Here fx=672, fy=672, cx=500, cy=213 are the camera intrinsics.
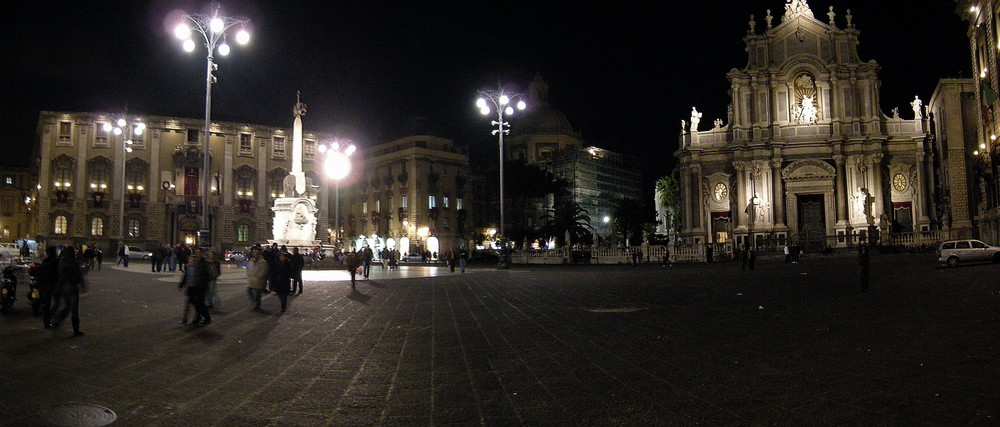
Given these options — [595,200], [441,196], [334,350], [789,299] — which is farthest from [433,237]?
[334,350]

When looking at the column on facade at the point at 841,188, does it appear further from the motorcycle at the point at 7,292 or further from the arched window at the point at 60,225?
the arched window at the point at 60,225

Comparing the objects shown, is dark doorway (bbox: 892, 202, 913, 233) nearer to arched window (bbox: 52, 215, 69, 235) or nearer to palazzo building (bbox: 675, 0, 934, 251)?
palazzo building (bbox: 675, 0, 934, 251)

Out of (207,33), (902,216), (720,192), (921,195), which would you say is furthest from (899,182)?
(207,33)

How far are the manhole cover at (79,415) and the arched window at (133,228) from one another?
2707 inches

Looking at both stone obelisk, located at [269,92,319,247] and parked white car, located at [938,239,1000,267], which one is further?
stone obelisk, located at [269,92,319,247]

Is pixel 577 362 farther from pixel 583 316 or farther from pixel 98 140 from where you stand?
pixel 98 140

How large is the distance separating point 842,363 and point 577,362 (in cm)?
296

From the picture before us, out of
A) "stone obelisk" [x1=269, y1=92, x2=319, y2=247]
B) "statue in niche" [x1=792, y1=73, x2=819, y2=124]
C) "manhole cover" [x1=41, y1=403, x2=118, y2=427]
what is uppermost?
"statue in niche" [x1=792, y1=73, x2=819, y2=124]

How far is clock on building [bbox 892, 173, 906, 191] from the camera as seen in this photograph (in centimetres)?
5339

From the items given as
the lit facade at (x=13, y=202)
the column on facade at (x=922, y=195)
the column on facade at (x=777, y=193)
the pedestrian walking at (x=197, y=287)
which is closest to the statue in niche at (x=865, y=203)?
the column on facade at (x=922, y=195)

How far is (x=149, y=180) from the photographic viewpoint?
2707 inches

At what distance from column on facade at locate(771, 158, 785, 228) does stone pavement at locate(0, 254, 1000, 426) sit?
135ft

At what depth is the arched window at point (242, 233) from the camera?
7206 cm

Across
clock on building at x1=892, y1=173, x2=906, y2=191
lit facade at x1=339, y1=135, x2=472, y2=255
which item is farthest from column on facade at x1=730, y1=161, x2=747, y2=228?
lit facade at x1=339, y1=135, x2=472, y2=255
